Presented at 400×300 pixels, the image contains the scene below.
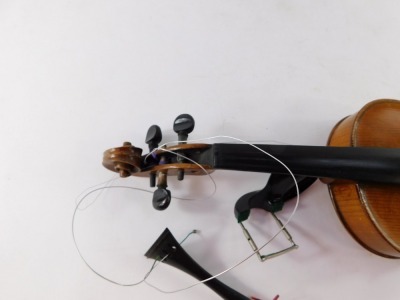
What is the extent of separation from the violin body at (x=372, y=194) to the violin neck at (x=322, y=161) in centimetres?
4

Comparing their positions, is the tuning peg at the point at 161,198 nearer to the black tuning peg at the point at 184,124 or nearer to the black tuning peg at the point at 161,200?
the black tuning peg at the point at 161,200

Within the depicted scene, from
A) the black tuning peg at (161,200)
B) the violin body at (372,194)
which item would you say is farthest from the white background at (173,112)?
the black tuning peg at (161,200)

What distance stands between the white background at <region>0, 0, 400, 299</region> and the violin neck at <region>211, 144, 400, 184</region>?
23 centimetres

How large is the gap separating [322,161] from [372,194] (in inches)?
6.2

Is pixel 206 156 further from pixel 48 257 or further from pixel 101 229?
pixel 48 257

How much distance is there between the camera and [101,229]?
2.79 feet

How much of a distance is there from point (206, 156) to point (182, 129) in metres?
0.10

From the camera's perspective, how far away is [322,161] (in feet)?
2.08

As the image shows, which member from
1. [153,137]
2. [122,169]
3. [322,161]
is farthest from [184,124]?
[322,161]

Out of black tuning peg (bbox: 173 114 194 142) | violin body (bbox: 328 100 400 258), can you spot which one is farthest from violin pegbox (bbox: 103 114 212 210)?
violin body (bbox: 328 100 400 258)

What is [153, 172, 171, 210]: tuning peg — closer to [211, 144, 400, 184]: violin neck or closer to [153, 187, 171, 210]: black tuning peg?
[153, 187, 171, 210]: black tuning peg

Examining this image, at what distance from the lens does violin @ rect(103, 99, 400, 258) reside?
0.63m

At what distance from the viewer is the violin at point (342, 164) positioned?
0.63 m

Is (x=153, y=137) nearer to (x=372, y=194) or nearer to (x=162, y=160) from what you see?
(x=162, y=160)
